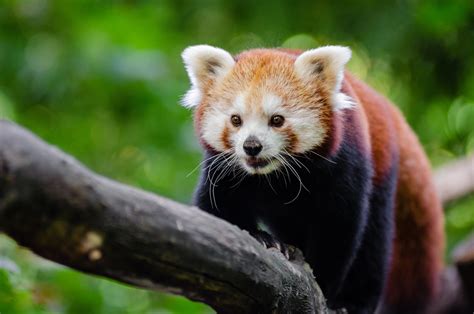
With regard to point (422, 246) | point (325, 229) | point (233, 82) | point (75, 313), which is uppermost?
point (233, 82)

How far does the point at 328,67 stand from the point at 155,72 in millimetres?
3252

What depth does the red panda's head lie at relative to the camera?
3.38 meters

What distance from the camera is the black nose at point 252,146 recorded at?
3.28 m

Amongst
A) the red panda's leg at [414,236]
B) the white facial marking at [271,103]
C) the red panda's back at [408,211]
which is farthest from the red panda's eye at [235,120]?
the red panda's leg at [414,236]

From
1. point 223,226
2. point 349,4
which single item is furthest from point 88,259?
point 349,4

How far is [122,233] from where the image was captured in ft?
6.64

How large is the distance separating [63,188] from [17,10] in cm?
530

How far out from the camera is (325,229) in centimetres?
352

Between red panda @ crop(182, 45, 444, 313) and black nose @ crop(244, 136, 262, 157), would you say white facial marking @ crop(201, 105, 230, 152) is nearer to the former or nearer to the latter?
red panda @ crop(182, 45, 444, 313)

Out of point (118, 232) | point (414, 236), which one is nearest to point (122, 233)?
point (118, 232)

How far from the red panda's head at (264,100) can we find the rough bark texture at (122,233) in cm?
79

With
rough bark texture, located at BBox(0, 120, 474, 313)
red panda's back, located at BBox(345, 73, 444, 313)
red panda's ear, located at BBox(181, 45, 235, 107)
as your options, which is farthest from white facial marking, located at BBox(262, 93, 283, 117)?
rough bark texture, located at BBox(0, 120, 474, 313)

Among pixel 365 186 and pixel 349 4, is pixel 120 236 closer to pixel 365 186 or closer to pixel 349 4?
pixel 365 186

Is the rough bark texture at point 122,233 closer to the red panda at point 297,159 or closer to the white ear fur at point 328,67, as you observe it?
the red panda at point 297,159
